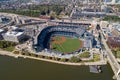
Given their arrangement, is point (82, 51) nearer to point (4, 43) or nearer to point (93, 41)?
point (93, 41)

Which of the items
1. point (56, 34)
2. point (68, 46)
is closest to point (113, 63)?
point (68, 46)

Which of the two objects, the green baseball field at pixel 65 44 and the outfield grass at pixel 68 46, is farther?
the green baseball field at pixel 65 44

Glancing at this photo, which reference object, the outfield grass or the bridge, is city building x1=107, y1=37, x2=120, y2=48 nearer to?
the bridge

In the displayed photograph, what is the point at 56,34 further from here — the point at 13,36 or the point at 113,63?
the point at 113,63

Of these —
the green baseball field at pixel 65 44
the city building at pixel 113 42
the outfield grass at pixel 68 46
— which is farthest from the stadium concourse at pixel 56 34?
the city building at pixel 113 42

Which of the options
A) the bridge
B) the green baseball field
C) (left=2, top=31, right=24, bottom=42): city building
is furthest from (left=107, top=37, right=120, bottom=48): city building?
(left=2, top=31, right=24, bottom=42): city building

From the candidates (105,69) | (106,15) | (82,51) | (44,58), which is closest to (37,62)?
(44,58)

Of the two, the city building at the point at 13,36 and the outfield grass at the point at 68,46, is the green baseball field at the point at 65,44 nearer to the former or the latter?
the outfield grass at the point at 68,46
